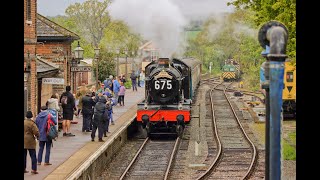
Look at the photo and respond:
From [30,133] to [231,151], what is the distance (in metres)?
7.64

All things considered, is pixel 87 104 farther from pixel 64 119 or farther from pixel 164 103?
pixel 164 103

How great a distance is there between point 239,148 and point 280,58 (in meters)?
13.5

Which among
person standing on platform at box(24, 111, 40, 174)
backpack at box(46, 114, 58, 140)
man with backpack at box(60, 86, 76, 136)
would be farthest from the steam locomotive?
person standing on platform at box(24, 111, 40, 174)

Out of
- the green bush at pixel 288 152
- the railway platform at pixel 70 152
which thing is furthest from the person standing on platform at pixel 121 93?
the green bush at pixel 288 152

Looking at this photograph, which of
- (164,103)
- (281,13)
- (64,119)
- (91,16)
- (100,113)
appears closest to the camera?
(100,113)

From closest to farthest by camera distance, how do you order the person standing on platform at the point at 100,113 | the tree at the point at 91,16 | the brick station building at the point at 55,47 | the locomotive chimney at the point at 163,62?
the person standing on platform at the point at 100,113 → the locomotive chimney at the point at 163,62 → the brick station building at the point at 55,47 → the tree at the point at 91,16

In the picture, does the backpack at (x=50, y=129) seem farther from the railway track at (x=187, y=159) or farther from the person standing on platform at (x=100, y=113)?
the person standing on platform at (x=100, y=113)

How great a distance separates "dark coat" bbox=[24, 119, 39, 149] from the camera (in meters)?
12.9

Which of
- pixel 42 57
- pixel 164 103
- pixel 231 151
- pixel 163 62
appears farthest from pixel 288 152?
pixel 42 57

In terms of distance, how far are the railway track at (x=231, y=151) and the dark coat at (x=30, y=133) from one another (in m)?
3.86

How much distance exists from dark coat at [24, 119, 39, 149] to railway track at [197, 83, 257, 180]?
3.86 meters

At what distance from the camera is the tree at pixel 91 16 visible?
50781mm

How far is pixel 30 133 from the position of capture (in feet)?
42.5
